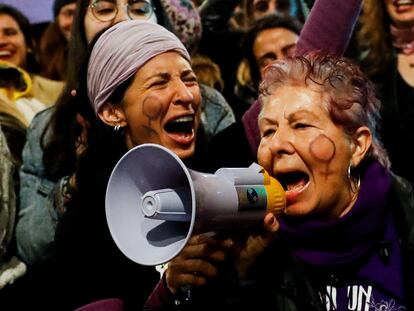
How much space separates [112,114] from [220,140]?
39 cm

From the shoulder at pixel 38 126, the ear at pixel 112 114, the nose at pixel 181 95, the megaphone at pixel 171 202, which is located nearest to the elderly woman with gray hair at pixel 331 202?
the megaphone at pixel 171 202

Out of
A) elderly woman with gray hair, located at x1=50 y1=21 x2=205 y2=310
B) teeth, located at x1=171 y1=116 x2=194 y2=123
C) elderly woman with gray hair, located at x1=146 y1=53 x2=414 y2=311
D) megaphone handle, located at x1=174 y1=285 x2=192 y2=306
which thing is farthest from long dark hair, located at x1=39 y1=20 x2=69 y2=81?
megaphone handle, located at x1=174 y1=285 x2=192 y2=306

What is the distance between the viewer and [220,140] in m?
2.94

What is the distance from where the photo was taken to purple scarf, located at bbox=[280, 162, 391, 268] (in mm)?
2219

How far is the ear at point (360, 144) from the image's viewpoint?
Result: 230 centimetres

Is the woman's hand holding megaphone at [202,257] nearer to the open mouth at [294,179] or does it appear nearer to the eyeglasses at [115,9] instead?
the open mouth at [294,179]

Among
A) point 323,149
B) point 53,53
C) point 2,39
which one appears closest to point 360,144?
point 323,149

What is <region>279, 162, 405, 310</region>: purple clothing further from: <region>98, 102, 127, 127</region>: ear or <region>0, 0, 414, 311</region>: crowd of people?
<region>98, 102, 127, 127</region>: ear

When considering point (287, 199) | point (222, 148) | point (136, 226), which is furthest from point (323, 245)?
point (222, 148)

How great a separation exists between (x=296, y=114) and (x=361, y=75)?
250mm

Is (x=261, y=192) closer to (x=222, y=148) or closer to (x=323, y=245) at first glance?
(x=323, y=245)

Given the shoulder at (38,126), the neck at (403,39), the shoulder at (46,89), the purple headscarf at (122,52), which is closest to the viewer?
the purple headscarf at (122,52)

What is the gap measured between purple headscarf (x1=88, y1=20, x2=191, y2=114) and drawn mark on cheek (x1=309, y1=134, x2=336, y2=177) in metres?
0.78

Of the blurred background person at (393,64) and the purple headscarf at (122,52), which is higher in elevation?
the purple headscarf at (122,52)
